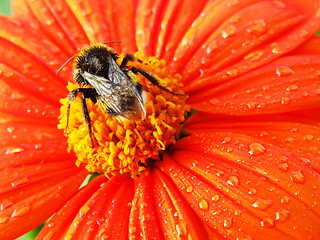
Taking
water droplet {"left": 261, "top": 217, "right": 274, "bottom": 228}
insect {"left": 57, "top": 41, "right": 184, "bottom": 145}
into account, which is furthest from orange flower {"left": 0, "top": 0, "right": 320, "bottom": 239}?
insect {"left": 57, "top": 41, "right": 184, "bottom": 145}

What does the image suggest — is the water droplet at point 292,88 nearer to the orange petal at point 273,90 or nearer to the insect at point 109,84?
the orange petal at point 273,90

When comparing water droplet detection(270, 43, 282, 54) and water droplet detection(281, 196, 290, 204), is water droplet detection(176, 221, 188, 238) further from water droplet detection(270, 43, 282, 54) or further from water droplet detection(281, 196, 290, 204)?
water droplet detection(270, 43, 282, 54)

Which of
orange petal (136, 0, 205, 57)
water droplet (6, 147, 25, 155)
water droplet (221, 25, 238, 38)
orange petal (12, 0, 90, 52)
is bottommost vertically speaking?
water droplet (221, 25, 238, 38)

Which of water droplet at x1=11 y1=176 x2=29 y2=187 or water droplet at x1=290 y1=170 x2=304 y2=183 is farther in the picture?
water droplet at x1=11 y1=176 x2=29 y2=187

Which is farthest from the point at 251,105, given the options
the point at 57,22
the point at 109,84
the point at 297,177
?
the point at 57,22

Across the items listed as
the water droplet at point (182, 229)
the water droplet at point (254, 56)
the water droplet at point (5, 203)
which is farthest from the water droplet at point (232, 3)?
the water droplet at point (5, 203)

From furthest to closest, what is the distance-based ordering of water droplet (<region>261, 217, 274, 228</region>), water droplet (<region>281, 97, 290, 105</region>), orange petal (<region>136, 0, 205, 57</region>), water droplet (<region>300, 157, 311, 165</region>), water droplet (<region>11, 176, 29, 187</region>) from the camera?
orange petal (<region>136, 0, 205, 57</region>)
water droplet (<region>11, 176, 29, 187</region>)
water droplet (<region>281, 97, 290, 105</region>)
water droplet (<region>300, 157, 311, 165</region>)
water droplet (<region>261, 217, 274, 228</region>)

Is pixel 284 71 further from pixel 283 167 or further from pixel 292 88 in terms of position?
pixel 283 167

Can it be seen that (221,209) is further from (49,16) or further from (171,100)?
(49,16)
